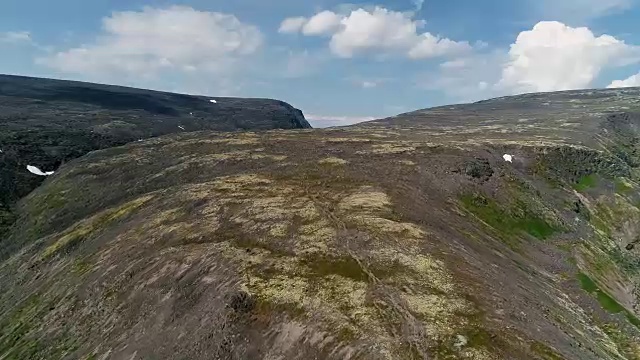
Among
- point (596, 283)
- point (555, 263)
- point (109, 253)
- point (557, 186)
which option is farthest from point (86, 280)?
point (557, 186)

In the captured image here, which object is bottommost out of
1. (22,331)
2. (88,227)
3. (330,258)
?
(22,331)

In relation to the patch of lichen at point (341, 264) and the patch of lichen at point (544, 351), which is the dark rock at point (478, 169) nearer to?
the patch of lichen at point (341, 264)

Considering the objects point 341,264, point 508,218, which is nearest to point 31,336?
point 341,264

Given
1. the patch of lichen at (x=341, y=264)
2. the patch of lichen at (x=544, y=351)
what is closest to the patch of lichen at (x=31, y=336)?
the patch of lichen at (x=341, y=264)

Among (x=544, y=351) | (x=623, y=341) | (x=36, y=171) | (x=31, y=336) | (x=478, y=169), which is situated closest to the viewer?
(x=544, y=351)

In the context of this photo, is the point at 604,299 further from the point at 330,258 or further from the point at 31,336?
the point at 31,336

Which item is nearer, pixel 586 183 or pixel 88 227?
pixel 88 227
